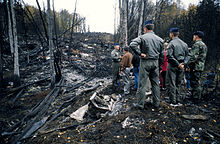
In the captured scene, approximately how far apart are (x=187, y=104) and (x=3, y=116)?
6.88m

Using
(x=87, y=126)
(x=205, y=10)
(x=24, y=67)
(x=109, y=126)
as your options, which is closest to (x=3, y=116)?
(x=87, y=126)

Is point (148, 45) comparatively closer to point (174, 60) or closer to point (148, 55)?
point (148, 55)

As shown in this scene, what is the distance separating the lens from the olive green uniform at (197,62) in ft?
12.5

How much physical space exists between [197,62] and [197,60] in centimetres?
6

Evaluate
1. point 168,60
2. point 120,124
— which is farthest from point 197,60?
point 120,124

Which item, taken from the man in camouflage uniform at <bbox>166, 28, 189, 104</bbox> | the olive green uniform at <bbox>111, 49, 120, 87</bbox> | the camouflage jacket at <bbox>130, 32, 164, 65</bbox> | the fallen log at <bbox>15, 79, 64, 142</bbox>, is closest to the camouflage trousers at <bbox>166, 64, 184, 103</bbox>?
the man in camouflage uniform at <bbox>166, 28, 189, 104</bbox>

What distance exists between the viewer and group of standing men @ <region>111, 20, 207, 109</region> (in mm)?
3432

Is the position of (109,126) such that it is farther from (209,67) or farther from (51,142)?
(209,67)

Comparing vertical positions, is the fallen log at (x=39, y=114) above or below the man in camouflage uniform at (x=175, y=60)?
below

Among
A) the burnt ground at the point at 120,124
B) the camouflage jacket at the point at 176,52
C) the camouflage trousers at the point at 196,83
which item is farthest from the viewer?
the camouflage trousers at the point at 196,83

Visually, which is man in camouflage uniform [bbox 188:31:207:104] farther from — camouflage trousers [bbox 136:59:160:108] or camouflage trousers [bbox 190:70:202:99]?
camouflage trousers [bbox 136:59:160:108]

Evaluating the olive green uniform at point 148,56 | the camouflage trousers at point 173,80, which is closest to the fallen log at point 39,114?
the olive green uniform at point 148,56

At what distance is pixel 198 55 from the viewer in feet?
12.7

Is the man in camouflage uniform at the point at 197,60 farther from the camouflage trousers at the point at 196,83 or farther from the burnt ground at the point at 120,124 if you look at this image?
the burnt ground at the point at 120,124
